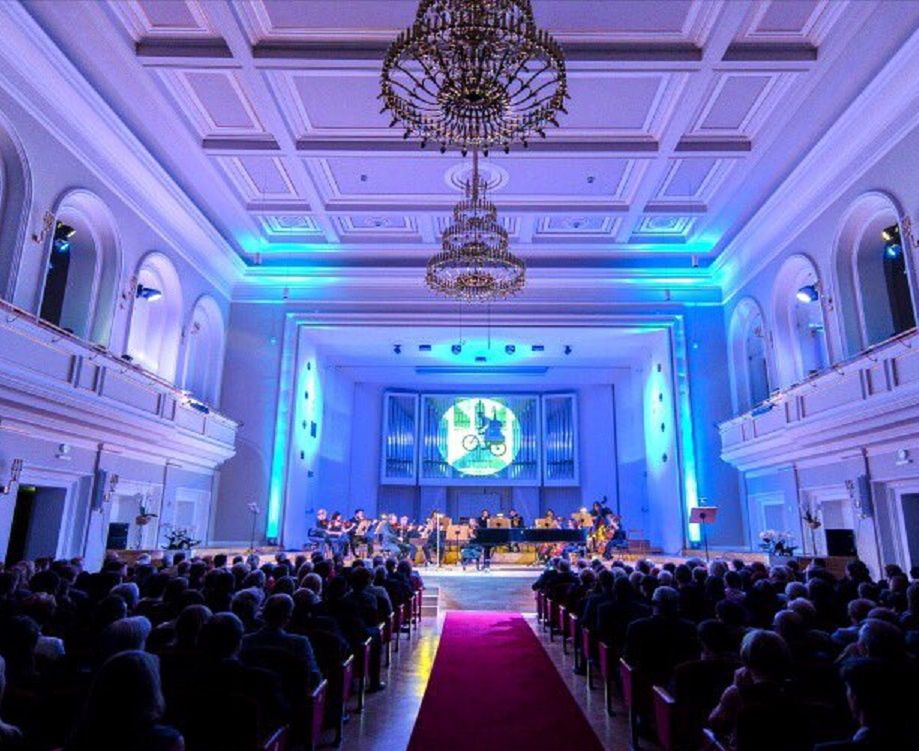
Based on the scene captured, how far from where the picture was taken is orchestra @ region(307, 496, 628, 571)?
44.5 ft

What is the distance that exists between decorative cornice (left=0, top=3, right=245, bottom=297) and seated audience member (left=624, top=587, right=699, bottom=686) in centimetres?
822

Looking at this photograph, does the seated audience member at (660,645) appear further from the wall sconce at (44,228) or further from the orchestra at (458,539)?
the orchestra at (458,539)

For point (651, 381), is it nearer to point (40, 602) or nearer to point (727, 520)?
point (727, 520)

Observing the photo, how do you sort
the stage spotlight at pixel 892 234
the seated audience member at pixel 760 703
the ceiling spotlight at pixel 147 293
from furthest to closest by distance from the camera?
1. the ceiling spotlight at pixel 147 293
2. the stage spotlight at pixel 892 234
3. the seated audience member at pixel 760 703

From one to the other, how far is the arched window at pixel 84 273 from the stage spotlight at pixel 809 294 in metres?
10.1

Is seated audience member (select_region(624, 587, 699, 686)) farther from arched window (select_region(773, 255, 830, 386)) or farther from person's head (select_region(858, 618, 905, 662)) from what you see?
arched window (select_region(773, 255, 830, 386))

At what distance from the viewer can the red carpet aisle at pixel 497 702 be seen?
4.03 m

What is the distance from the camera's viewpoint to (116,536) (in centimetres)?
928

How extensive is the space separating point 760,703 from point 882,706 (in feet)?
1.31

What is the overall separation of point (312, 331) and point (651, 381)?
7947mm

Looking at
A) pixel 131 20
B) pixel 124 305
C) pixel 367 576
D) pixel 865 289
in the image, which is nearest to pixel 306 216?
pixel 124 305

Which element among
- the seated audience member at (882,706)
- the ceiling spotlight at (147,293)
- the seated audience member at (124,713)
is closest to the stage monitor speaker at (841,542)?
the seated audience member at (882,706)

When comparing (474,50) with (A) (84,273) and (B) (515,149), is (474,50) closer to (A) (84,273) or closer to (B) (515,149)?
(B) (515,149)

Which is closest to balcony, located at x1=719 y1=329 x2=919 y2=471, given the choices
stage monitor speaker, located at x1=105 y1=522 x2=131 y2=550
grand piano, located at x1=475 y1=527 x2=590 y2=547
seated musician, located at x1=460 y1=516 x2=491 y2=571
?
grand piano, located at x1=475 y1=527 x2=590 y2=547
